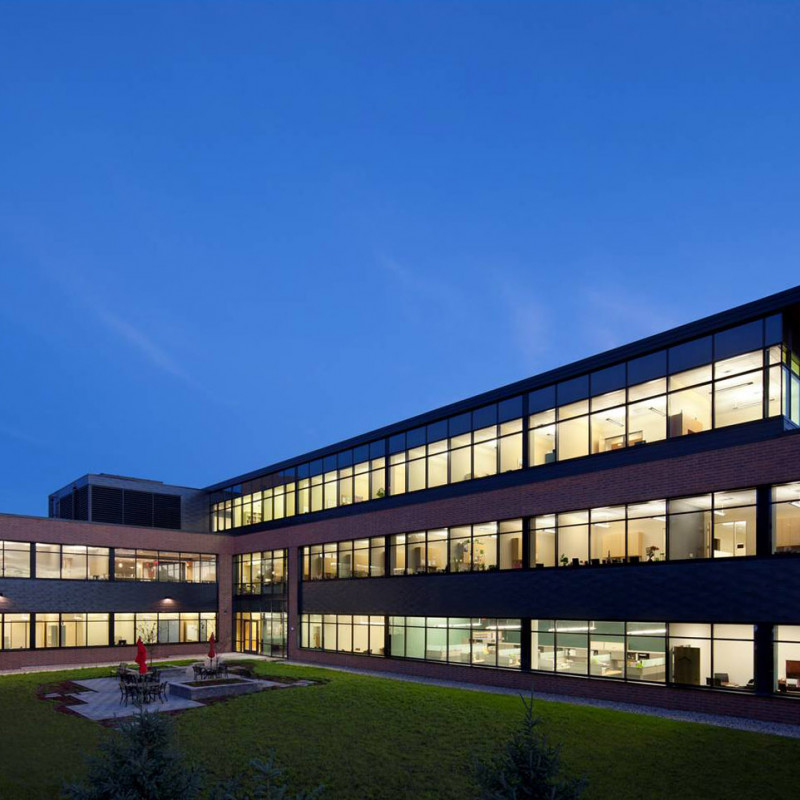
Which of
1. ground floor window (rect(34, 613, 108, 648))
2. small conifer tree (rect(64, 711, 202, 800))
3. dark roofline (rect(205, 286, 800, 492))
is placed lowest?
ground floor window (rect(34, 613, 108, 648))

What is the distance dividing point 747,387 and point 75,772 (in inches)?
806

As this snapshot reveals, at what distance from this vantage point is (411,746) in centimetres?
1739

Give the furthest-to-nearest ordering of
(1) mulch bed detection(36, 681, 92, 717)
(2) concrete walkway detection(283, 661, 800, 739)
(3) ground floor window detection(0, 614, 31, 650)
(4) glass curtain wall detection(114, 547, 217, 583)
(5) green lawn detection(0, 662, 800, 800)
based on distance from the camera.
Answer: (4) glass curtain wall detection(114, 547, 217, 583)
(3) ground floor window detection(0, 614, 31, 650)
(1) mulch bed detection(36, 681, 92, 717)
(2) concrete walkway detection(283, 661, 800, 739)
(5) green lawn detection(0, 662, 800, 800)

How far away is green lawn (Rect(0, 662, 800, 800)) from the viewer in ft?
46.3

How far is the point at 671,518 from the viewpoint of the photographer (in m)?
23.9

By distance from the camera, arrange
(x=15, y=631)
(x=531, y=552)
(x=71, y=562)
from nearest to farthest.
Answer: (x=531, y=552) → (x=15, y=631) → (x=71, y=562)

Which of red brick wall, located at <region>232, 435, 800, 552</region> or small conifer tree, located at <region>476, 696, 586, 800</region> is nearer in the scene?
small conifer tree, located at <region>476, 696, 586, 800</region>

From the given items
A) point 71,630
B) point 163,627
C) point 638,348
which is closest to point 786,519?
point 638,348

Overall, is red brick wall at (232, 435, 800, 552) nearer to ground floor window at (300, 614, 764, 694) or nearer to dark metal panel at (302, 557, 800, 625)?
dark metal panel at (302, 557, 800, 625)

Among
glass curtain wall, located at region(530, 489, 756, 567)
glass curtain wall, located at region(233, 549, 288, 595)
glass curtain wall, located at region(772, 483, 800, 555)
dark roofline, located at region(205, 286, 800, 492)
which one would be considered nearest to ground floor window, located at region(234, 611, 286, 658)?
glass curtain wall, located at region(233, 549, 288, 595)

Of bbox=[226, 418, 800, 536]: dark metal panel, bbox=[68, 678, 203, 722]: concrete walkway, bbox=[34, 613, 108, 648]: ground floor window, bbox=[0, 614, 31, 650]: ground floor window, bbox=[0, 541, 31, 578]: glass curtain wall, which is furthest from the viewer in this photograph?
bbox=[34, 613, 108, 648]: ground floor window

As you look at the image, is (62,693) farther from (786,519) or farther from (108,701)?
(786,519)

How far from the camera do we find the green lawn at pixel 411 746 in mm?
14117

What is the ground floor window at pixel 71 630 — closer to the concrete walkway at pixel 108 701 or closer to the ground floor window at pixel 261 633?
the ground floor window at pixel 261 633
